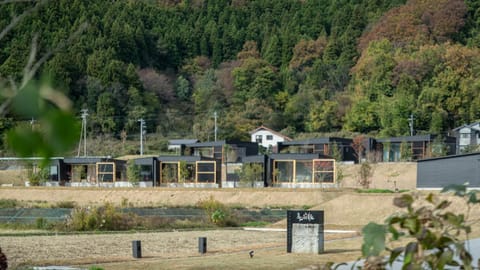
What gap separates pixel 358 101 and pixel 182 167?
63.8 ft

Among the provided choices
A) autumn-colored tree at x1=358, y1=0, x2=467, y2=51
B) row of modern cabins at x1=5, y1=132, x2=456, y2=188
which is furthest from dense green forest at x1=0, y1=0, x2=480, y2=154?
row of modern cabins at x1=5, y1=132, x2=456, y2=188

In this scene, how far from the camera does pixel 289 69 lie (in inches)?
2491

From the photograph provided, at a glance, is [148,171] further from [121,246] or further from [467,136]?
[121,246]

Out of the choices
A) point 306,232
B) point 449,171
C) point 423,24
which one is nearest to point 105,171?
point 449,171

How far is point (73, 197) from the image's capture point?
106 feet

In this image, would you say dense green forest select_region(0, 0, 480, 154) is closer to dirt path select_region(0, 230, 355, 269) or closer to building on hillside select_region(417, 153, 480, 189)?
building on hillside select_region(417, 153, 480, 189)

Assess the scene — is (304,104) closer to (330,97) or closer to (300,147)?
(330,97)

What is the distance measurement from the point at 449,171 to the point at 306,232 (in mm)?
15761

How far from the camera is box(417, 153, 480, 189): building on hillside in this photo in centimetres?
2566

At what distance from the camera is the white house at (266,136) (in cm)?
5003

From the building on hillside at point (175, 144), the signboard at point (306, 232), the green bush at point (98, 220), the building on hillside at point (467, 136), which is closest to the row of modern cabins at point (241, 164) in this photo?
the building on hillside at point (467, 136)

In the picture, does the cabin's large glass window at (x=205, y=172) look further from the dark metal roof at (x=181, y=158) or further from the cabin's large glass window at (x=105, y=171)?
the cabin's large glass window at (x=105, y=171)

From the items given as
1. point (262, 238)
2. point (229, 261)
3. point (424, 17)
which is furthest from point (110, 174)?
point (424, 17)

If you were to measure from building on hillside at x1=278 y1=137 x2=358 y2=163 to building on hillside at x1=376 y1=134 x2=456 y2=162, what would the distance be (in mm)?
1846
